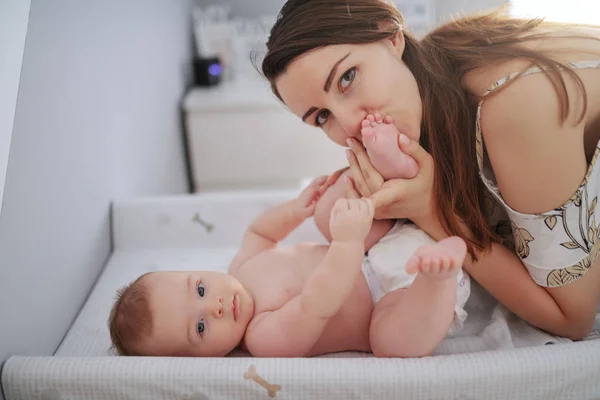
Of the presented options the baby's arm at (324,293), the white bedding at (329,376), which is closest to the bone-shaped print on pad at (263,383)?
the white bedding at (329,376)

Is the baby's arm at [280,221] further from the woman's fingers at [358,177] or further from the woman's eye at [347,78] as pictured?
the woman's eye at [347,78]

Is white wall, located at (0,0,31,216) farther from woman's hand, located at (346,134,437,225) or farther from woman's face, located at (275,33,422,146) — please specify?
woman's hand, located at (346,134,437,225)

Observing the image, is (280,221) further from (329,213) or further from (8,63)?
(8,63)

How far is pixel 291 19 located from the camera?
0.97 m

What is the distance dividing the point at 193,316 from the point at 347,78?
48 cm

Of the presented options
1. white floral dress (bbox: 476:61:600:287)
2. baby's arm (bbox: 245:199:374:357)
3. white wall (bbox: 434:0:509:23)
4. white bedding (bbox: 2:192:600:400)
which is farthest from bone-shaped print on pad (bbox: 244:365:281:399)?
white wall (bbox: 434:0:509:23)

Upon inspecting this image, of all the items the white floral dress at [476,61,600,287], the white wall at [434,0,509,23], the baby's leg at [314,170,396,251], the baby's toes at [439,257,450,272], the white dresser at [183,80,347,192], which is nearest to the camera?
the baby's toes at [439,257,450,272]

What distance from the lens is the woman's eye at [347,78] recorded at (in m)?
0.92

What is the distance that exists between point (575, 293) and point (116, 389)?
0.73 meters

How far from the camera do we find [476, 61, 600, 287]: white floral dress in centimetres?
88

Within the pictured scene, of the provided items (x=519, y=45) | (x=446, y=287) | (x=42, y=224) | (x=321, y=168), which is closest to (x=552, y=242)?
(x=446, y=287)

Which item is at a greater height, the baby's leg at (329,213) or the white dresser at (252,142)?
the baby's leg at (329,213)

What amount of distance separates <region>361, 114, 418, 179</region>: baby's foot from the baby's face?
1.15ft

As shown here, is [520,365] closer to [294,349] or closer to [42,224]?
[294,349]
